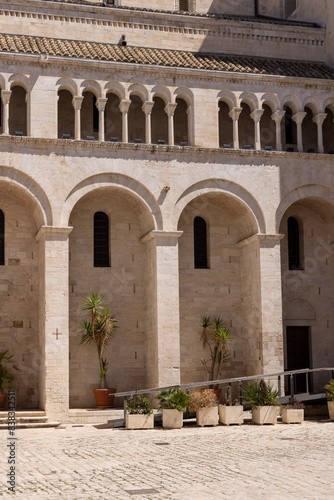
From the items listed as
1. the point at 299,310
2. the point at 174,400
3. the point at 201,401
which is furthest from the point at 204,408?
the point at 299,310

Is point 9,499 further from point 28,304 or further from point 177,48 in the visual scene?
point 177,48

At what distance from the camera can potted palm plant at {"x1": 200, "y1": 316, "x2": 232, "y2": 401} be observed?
91.9ft

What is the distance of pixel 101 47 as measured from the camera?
28984mm

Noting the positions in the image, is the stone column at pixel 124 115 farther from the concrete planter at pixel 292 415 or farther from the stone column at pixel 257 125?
the concrete planter at pixel 292 415

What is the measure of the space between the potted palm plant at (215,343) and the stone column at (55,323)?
5673mm

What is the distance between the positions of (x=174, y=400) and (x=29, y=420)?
4897 millimetres

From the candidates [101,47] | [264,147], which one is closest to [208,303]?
[264,147]

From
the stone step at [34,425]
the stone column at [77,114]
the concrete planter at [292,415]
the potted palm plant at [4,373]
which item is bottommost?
the stone step at [34,425]

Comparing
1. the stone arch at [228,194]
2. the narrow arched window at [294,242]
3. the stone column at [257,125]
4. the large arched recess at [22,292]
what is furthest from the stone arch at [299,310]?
the large arched recess at [22,292]

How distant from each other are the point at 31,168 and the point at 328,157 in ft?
36.6

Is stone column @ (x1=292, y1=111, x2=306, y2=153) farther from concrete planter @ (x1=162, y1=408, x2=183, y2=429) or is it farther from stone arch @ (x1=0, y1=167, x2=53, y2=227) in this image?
concrete planter @ (x1=162, y1=408, x2=183, y2=429)

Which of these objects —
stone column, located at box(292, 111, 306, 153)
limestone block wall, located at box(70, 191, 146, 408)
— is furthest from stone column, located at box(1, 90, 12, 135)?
stone column, located at box(292, 111, 306, 153)

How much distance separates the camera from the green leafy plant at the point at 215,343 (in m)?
28.0

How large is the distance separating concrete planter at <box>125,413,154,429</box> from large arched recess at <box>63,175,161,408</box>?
4.88m
